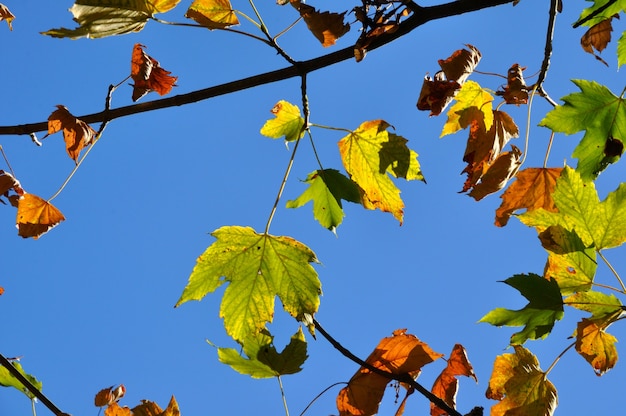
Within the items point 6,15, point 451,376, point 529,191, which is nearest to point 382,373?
point 451,376

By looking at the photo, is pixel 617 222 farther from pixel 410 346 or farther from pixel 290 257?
pixel 290 257

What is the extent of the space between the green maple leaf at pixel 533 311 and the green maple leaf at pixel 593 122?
53cm

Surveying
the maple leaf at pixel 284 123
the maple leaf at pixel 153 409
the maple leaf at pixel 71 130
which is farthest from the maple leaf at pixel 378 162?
the maple leaf at pixel 153 409

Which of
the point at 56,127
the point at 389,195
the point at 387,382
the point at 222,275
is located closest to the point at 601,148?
the point at 389,195

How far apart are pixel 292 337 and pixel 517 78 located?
3.82 feet

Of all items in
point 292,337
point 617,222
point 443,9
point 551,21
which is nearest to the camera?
point 443,9

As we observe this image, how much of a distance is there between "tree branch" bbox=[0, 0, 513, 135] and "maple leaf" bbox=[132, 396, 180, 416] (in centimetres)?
102

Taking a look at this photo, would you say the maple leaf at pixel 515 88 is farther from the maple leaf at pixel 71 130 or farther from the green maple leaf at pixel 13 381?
the green maple leaf at pixel 13 381

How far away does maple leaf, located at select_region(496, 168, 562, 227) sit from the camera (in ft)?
6.81

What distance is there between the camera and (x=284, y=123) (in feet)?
7.05

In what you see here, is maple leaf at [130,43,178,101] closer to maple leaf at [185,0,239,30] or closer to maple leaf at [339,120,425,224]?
maple leaf at [185,0,239,30]

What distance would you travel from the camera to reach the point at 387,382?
181 cm

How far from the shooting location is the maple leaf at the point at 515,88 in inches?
75.5

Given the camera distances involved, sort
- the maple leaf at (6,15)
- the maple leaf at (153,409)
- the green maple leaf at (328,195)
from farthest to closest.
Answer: the maple leaf at (6,15), the maple leaf at (153,409), the green maple leaf at (328,195)
